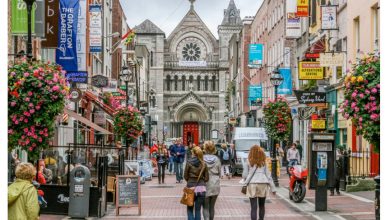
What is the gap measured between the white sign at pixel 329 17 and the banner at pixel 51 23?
1282 cm

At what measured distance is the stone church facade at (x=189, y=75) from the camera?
323ft

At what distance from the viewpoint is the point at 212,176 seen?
15086mm

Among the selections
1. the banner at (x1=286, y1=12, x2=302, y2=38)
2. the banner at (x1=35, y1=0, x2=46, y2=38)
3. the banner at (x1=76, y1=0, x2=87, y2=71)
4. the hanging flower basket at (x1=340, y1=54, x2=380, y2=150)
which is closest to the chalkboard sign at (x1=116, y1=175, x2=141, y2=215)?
the banner at (x1=35, y1=0, x2=46, y2=38)

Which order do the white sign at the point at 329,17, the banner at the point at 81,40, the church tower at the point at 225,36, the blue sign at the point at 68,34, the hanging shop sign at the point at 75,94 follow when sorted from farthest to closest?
1. the church tower at the point at 225,36
2. the white sign at the point at 329,17
3. the banner at the point at 81,40
4. the blue sign at the point at 68,34
5. the hanging shop sign at the point at 75,94

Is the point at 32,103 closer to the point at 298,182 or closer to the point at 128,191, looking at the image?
the point at 128,191

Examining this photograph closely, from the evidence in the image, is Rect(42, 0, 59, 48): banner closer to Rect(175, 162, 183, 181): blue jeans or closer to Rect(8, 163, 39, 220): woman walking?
Rect(175, 162, 183, 181): blue jeans

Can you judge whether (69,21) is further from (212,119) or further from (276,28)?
(212,119)

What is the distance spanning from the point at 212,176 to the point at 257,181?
0.92m

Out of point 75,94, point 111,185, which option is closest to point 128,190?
point 111,185

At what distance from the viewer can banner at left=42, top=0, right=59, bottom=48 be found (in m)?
23.8

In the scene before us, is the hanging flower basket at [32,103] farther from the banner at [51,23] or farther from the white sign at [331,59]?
the white sign at [331,59]

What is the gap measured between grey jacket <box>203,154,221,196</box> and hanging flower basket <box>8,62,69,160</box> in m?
3.19

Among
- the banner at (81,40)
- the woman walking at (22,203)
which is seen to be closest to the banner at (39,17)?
the woman walking at (22,203)

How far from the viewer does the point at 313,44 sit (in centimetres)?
3619
